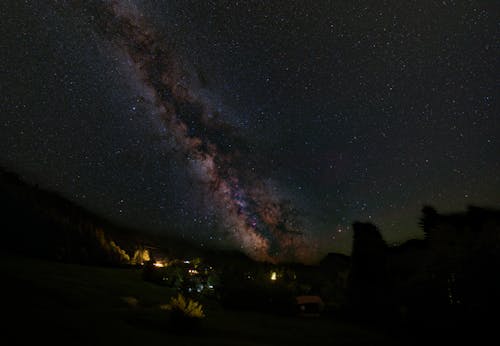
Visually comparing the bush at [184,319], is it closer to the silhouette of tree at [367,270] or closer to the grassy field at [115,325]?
the grassy field at [115,325]

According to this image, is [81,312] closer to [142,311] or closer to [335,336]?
[142,311]

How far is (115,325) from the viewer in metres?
11.0

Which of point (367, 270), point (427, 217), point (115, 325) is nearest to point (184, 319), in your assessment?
point (115, 325)

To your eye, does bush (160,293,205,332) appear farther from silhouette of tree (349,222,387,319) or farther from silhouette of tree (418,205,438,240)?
silhouette of tree (418,205,438,240)

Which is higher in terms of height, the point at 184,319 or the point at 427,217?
the point at 427,217

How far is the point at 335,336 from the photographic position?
1811cm

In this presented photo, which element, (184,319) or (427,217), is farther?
(427,217)

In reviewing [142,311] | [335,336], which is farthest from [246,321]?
[142,311]

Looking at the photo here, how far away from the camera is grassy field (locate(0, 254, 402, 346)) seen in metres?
8.88

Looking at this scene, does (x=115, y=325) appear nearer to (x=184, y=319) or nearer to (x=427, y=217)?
(x=184, y=319)

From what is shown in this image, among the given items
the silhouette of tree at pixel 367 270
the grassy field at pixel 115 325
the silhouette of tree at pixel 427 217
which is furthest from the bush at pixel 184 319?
the silhouette of tree at pixel 427 217

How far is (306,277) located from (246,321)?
100ft

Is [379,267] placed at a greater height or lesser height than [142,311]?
greater

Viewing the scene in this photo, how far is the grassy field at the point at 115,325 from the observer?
888 cm
